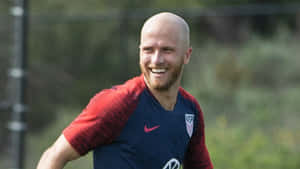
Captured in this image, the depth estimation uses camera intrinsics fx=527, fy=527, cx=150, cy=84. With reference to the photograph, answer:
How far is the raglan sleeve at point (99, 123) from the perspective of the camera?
7.70 feet

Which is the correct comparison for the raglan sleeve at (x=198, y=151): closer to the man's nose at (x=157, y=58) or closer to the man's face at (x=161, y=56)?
the man's face at (x=161, y=56)

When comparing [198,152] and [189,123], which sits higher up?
[189,123]

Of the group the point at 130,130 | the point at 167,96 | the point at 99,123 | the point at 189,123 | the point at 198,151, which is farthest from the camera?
the point at 198,151

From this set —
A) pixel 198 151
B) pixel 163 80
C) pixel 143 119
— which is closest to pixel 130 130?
pixel 143 119

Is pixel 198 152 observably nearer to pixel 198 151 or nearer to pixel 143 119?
pixel 198 151

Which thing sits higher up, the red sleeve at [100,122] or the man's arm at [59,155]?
the red sleeve at [100,122]

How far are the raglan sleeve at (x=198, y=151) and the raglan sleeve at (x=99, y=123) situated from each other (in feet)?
1.94

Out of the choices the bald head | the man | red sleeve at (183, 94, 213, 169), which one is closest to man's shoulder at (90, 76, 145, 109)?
the man

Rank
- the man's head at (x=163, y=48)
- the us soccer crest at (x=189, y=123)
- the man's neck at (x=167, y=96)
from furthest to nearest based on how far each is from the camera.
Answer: the us soccer crest at (x=189, y=123) < the man's neck at (x=167, y=96) < the man's head at (x=163, y=48)

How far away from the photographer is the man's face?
2.45 meters

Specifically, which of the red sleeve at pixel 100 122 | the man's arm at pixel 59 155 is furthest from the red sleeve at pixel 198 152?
the man's arm at pixel 59 155

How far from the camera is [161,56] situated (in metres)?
2.47

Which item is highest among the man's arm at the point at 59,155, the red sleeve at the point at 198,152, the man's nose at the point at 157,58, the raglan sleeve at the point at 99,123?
the man's nose at the point at 157,58

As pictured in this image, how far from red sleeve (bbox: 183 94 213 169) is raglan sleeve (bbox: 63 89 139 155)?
Result: 596 millimetres
